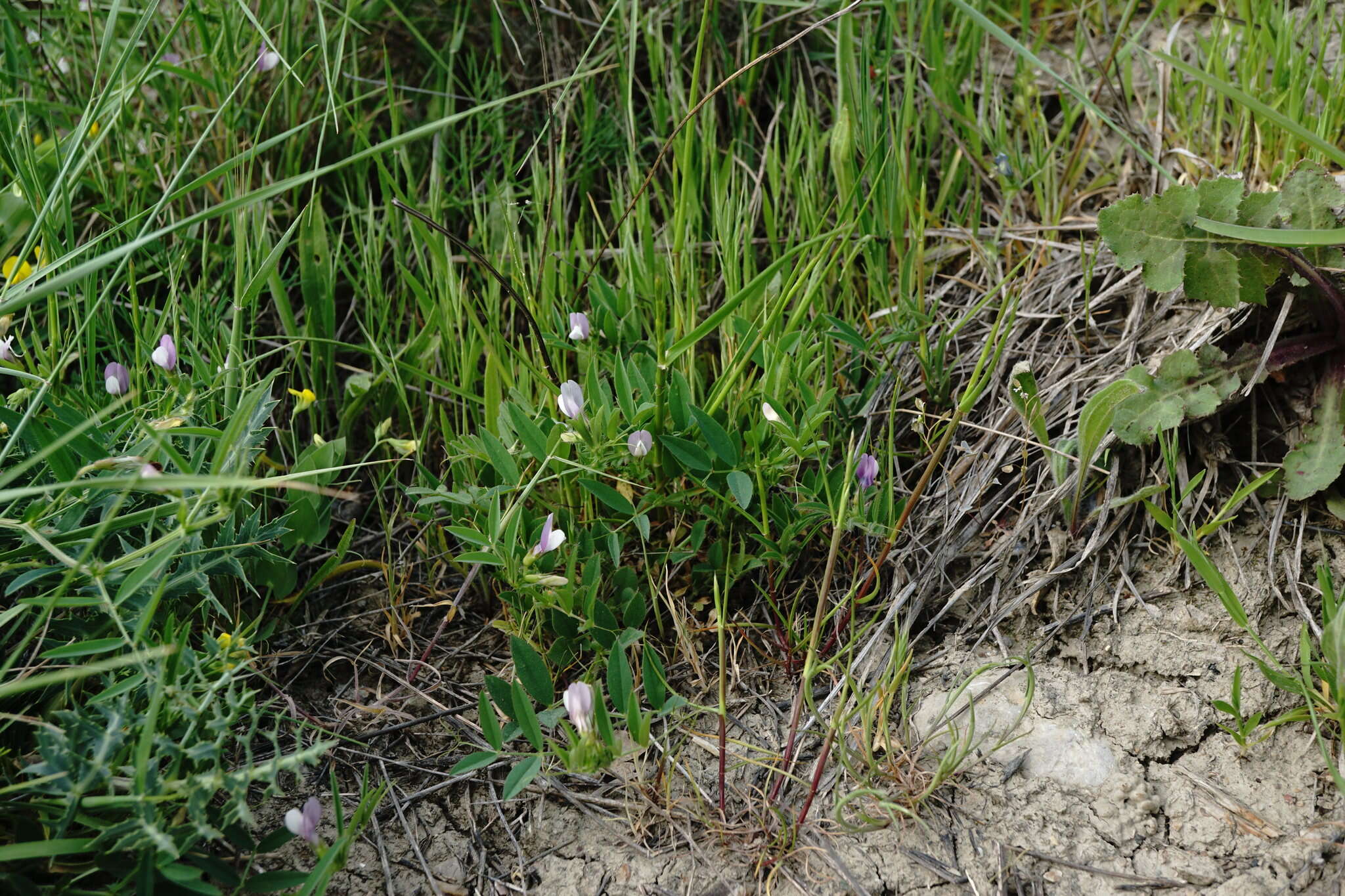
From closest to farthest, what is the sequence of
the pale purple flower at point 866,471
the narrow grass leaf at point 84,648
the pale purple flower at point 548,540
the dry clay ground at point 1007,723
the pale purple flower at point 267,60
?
the narrow grass leaf at point 84,648, the dry clay ground at point 1007,723, the pale purple flower at point 548,540, the pale purple flower at point 866,471, the pale purple flower at point 267,60

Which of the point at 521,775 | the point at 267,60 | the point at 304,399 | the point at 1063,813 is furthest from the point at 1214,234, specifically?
the point at 267,60

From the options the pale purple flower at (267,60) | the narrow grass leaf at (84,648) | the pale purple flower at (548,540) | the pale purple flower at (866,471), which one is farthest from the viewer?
the pale purple flower at (267,60)

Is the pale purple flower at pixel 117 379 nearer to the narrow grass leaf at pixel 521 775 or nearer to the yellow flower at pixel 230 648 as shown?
the yellow flower at pixel 230 648

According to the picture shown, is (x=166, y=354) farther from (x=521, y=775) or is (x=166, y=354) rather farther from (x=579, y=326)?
(x=521, y=775)

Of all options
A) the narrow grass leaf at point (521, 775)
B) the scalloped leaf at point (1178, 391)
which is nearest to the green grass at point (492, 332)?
the narrow grass leaf at point (521, 775)

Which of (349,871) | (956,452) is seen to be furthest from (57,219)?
(956,452)

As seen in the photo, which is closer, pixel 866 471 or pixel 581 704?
pixel 581 704
